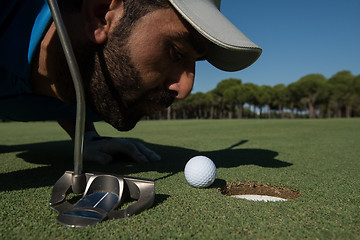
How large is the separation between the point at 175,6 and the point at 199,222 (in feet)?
3.97

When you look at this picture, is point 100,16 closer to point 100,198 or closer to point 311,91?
point 100,198

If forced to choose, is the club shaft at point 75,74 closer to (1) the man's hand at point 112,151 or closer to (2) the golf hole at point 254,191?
(2) the golf hole at point 254,191

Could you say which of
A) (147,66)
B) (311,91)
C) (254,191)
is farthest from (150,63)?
(311,91)

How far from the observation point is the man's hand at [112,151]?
2952 mm

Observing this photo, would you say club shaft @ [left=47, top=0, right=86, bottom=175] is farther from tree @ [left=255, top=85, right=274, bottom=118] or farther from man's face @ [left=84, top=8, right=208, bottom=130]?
tree @ [left=255, top=85, right=274, bottom=118]

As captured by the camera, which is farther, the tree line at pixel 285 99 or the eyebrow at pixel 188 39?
the tree line at pixel 285 99

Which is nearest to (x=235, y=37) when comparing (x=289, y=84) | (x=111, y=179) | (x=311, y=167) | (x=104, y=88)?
(x=104, y=88)

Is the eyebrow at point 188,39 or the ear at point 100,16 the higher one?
the ear at point 100,16

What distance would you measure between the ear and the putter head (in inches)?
37.8

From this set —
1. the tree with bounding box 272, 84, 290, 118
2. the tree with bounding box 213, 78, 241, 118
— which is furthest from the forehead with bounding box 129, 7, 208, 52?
the tree with bounding box 213, 78, 241, 118

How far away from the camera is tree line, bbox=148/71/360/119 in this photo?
160 ft

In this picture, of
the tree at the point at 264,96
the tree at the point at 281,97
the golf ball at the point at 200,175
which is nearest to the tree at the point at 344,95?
the tree at the point at 281,97

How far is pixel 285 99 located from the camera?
55.3 metres

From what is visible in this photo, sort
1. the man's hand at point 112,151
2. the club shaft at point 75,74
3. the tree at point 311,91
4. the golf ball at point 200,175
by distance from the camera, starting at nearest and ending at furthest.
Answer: the club shaft at point 75,74 < the golf ball at point 200,175 < the man's hand at point 112,151 < the tree at point 311,91
